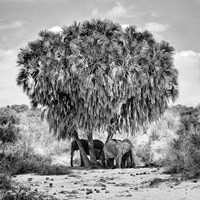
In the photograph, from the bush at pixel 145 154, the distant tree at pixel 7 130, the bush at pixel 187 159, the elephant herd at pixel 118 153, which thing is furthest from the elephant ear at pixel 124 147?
the distant tree at pixel 7 130

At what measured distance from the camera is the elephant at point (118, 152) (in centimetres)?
2036

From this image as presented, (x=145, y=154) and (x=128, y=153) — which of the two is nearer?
(x=128, y=153)

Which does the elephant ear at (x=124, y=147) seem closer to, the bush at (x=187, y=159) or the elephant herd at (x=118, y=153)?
the elephant herd at (x=118, y=153)

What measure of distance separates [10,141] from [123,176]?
1344 cm

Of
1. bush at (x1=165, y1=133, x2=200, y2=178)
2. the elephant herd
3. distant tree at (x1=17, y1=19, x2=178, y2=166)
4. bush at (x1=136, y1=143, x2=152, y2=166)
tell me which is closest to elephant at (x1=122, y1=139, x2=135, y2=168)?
the elephant herd

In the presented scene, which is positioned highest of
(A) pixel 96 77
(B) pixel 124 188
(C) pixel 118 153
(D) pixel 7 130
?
(A) pixel 96 77

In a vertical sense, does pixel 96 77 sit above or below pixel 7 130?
above

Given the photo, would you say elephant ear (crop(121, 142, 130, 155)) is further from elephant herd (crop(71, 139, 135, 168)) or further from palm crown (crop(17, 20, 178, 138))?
Answer: palm crown (crop(17, 20, 178, 138))

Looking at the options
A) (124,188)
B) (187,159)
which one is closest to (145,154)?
(187,159)

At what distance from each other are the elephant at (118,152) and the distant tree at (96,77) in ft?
4.59

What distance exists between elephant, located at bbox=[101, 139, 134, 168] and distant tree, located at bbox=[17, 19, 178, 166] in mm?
1400

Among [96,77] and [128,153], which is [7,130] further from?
[128,153]

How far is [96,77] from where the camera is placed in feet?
68.7

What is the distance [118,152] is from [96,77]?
367 centimetres
